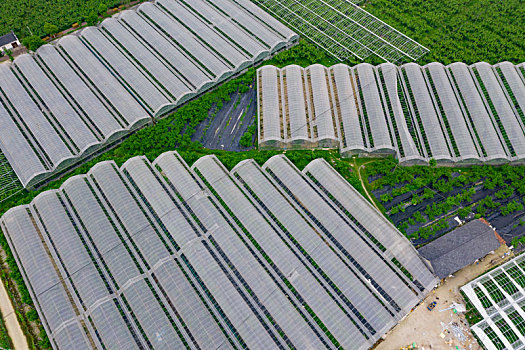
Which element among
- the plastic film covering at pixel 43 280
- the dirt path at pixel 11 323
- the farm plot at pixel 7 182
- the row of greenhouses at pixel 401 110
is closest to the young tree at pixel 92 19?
the farm plot at pixel 7 182

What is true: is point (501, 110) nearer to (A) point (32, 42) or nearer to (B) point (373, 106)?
(B) point (373, 106)

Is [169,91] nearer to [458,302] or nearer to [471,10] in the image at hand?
[458,302]

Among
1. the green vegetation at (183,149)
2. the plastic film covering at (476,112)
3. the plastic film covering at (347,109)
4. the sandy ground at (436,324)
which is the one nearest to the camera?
the sandy ground at (436,324)

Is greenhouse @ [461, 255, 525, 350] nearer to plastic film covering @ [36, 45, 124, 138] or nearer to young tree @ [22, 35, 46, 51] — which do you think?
plastic film covering @ [36, 45, 124, 138]

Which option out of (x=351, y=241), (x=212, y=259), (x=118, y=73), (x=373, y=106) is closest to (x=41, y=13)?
(x=118, y=73)

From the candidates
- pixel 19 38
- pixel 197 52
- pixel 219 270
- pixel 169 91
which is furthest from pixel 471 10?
pixel 19 38

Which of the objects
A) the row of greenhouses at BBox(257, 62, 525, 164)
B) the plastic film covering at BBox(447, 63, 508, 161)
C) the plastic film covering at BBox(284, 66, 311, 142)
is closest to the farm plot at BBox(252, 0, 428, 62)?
Answer: the row of greenhouses at BBox(257, 62, 525, 164)

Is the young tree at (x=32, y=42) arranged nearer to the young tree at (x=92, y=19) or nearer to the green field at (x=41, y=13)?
the green field at (x=41, y=13)
